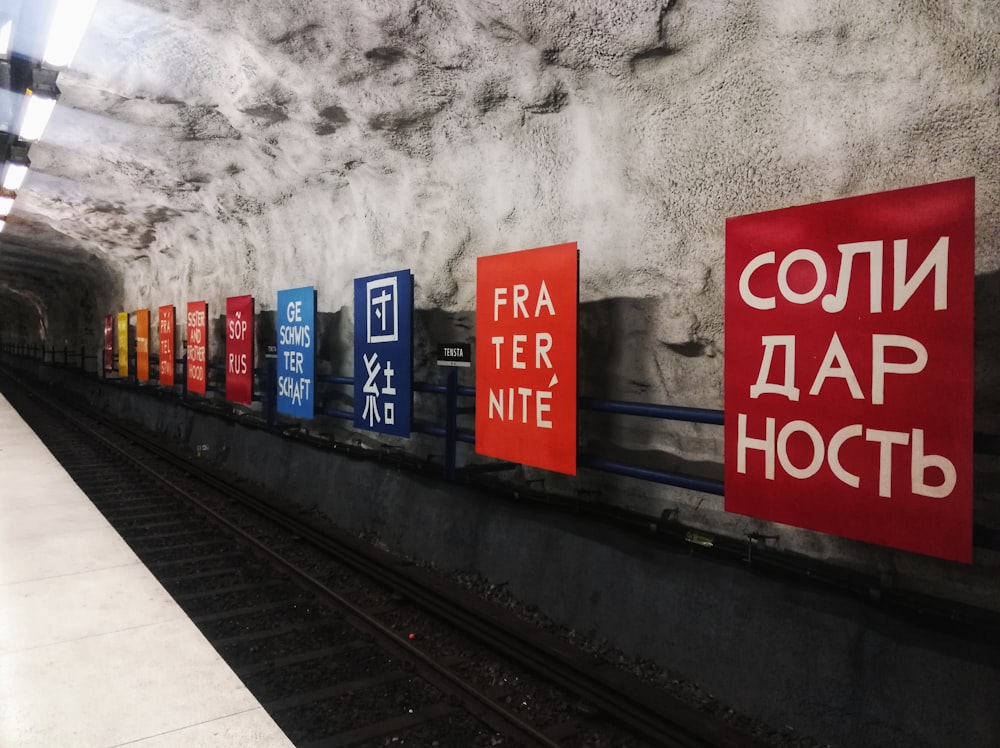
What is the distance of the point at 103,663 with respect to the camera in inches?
113

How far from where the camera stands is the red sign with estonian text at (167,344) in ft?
37.0

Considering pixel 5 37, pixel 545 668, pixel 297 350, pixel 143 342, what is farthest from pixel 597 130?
pixel 143 342

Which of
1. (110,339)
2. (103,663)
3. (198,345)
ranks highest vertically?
(110,339)

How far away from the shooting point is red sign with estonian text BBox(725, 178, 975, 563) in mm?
2270

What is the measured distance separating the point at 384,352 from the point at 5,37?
14.5 ft

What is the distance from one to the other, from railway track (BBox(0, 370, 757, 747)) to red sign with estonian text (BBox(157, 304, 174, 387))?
522 cm

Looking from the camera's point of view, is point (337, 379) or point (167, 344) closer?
point (337, 379)

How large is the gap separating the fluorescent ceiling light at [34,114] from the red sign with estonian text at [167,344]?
3.89 meters

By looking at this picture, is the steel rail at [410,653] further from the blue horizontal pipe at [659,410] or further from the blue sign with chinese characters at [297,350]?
the blue horizontal pipe at [659,410]

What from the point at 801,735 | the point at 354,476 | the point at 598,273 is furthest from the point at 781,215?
the point at 354,476

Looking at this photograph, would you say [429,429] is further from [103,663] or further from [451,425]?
[103,663]

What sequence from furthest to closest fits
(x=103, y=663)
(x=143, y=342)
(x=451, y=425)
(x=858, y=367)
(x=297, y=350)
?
(x=143, y=342), (x=297, y=350), (x=451, y=425), (x=103, y=663), (x=858, y=367)

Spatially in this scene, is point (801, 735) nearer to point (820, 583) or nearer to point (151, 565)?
point (820, 583)

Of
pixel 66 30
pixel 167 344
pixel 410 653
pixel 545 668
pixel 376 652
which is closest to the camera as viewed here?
pixel 545 668
